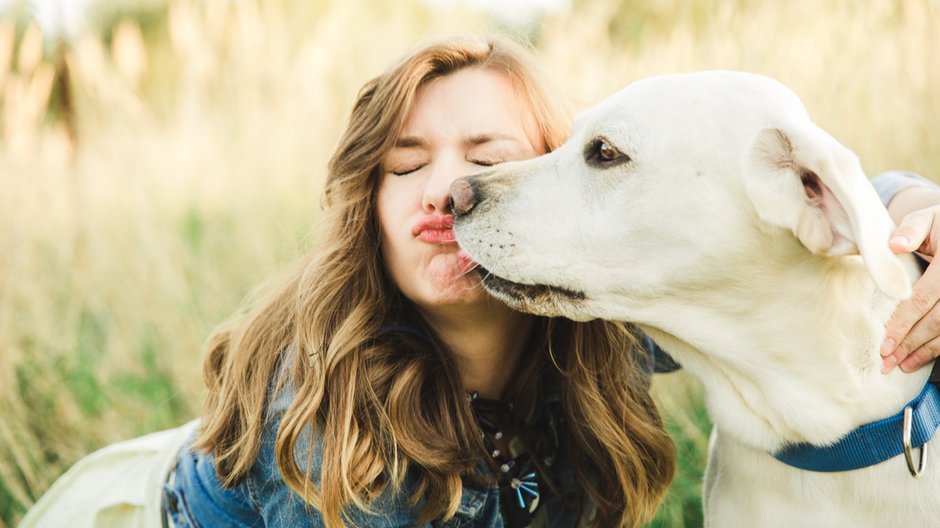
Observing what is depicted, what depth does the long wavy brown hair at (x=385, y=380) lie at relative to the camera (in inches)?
79.5

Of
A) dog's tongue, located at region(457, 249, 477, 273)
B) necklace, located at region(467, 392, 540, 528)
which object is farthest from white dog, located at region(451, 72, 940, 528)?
necklace, located at region(467, 392, 540, 528)

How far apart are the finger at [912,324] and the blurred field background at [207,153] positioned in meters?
1.34

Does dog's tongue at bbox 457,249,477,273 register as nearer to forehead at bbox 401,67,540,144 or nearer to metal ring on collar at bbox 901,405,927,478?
forehead at bbox 401,67,540,144

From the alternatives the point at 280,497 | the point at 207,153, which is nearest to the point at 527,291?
the point at 280,497

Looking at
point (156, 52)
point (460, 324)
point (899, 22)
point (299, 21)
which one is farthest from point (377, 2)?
point (460, 324)

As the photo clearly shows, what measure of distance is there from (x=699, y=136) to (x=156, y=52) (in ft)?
28.9

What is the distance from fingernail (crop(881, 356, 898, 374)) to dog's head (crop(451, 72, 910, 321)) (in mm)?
258

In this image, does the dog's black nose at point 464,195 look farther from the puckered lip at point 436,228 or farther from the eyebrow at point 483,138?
the eyebrow at point 483,138

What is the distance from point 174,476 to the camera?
233 cm

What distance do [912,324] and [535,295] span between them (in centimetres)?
78

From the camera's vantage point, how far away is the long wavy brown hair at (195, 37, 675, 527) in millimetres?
2020

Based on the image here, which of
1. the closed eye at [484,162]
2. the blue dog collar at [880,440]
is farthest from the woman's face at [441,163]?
the blue dog collar at [880,440]

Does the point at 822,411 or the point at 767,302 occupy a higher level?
the point at 767,302

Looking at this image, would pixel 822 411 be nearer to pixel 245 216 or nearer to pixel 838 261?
pixel 838 261
